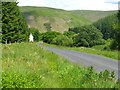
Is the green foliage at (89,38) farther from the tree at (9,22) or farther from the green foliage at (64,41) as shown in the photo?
the tree at (9,22)

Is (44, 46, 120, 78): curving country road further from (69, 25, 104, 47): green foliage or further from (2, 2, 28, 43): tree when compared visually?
(69, 25, 104, 47): green foliage

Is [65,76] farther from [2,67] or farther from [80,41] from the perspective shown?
[80,41]

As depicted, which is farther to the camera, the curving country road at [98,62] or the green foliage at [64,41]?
the green foliage at [64,41]

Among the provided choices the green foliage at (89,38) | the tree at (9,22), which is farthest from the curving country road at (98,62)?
the green foliage at (89,38)

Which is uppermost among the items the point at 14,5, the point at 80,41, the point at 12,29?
the point at 14,5

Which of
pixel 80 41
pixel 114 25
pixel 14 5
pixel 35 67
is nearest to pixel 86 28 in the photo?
pixel 80 41

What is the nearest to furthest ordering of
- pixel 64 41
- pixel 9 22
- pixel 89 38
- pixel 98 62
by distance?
pixel 98 62, pixel 9 22, pixel 64 41, pixel 89 38

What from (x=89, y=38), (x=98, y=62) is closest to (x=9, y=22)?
(x=98, y=62)

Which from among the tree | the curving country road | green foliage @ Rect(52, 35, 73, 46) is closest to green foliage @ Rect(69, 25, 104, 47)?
green foliage @ Rect(52, 35, 73, 46)

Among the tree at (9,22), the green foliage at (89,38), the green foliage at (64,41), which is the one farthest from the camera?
the green foliage at (89,38)

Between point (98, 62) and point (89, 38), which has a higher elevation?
point (98, 62)

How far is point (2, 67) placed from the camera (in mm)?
11195

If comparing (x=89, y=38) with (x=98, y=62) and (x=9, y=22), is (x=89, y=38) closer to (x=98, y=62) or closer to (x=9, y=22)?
(x=9, y=22)

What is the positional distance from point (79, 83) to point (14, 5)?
1890 inches
